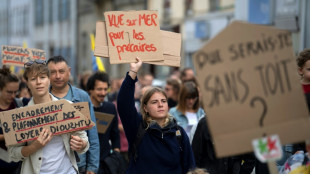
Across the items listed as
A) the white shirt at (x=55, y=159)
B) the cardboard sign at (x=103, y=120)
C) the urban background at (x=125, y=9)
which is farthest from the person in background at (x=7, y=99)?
the urban background at (x=125, y=9)

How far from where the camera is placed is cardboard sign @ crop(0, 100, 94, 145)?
13.5 feet

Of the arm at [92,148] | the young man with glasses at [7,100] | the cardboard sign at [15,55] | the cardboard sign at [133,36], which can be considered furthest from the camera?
the cardboard sign at [15,55]

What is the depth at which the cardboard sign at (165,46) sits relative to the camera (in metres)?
4.39

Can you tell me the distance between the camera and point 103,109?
233 inches

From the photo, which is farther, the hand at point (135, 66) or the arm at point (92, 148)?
the arm at point (92, 148)

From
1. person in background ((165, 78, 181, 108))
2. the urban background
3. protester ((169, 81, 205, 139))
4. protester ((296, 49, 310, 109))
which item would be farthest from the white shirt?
the urban background

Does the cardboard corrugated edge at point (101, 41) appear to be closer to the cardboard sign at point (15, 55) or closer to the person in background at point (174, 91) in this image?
the cardboard sign at point (15, 55)

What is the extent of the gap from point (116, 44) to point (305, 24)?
6.23 m

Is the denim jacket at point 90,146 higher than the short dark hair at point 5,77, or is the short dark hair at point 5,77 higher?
the short dark hair at point 5,77

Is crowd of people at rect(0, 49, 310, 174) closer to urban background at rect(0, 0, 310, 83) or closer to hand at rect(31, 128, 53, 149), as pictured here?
hand at rect(31, 128, 53, 149)

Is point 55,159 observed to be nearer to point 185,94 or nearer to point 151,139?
point 151,139

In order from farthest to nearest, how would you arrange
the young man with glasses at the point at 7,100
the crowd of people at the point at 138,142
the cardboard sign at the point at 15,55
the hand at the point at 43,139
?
the cardboard sign at the point at 15,55 → the young man with glasses at the point at 7,100 → the crowd of people at the point at 138,142 → the hand at the point at 43,139

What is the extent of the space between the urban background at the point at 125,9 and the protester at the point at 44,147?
6301mm

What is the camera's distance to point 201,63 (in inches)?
119
